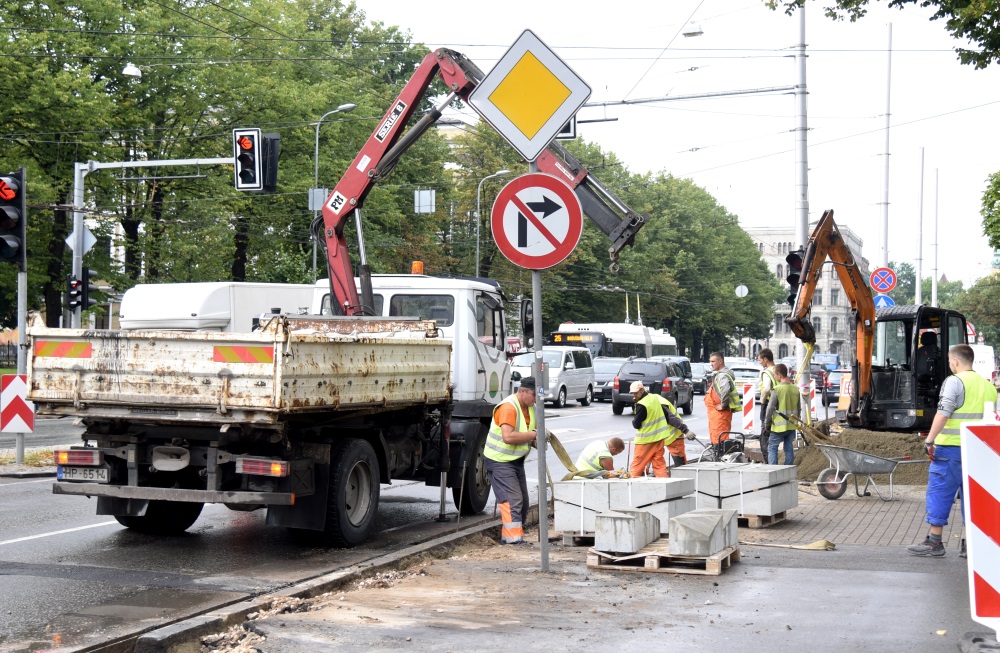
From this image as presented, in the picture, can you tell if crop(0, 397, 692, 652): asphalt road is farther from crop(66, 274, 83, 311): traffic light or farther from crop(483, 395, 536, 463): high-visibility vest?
crop(66, 274, 83, 311): traffic light

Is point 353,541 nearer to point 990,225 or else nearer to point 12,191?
point 12,191

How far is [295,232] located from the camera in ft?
136

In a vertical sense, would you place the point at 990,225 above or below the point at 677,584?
above

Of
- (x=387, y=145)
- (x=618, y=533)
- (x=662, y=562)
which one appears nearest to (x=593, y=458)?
(x=618, y=533)

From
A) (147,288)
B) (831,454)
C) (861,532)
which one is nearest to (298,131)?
(147,288)

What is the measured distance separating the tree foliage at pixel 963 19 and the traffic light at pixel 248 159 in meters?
9.63

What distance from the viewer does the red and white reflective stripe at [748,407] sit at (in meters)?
21.8

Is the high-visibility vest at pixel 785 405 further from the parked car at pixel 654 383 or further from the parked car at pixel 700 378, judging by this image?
the parked car at pixel 700 378

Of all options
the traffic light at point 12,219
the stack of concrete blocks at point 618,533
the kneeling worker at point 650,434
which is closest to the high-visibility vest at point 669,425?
the kneeling worker at point 650,434

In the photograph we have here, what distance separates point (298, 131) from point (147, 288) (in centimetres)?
2346

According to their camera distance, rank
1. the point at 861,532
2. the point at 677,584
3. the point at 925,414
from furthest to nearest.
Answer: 1. the point at 925,414
2. the point at 861,532
3. the point at 677,584

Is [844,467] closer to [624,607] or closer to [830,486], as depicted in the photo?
[830,486]

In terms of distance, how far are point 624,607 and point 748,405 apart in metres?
15.0

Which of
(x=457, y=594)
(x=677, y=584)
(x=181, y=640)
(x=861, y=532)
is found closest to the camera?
(x=181, y=640)
